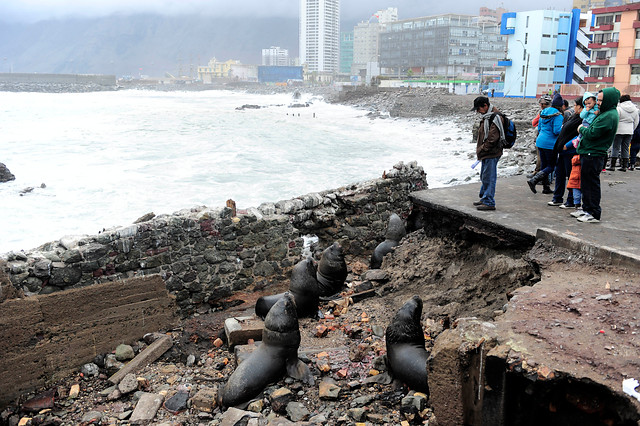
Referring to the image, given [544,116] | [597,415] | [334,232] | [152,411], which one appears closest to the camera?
[597,415]

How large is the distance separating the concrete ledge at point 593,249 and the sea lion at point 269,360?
3.01 m

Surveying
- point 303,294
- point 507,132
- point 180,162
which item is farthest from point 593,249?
point 180,162

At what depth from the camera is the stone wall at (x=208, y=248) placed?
630cm

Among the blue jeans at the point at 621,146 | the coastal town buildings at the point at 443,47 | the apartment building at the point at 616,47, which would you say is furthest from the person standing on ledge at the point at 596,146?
the coastal town buildings at the point at 443,47

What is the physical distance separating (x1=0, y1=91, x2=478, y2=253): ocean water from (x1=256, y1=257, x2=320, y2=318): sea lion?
8540 millimetres

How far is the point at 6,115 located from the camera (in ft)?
199

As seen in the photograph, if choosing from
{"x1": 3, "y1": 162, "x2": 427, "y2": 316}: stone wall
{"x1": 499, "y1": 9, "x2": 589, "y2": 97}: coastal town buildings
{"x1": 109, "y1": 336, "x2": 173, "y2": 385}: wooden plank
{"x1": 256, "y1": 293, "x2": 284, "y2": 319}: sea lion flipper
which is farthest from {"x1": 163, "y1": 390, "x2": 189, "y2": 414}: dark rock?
{"x1": 499, "y1": 9, "x2": 589, "y2": 97}: coastal town buildings

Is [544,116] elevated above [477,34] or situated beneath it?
situated beneath

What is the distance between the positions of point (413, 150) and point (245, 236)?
25051 mm

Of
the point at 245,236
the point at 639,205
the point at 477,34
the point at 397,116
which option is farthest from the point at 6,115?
the point at 477,34

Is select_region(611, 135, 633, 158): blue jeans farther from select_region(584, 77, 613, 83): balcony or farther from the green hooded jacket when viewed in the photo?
select_region(584, 77, 613, 83): balcony

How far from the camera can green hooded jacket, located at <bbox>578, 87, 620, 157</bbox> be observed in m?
5.85

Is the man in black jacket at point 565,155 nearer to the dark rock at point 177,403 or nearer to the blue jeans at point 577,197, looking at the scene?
the blue jeans at point 577,197

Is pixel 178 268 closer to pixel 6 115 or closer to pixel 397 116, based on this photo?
pixel 397 116
